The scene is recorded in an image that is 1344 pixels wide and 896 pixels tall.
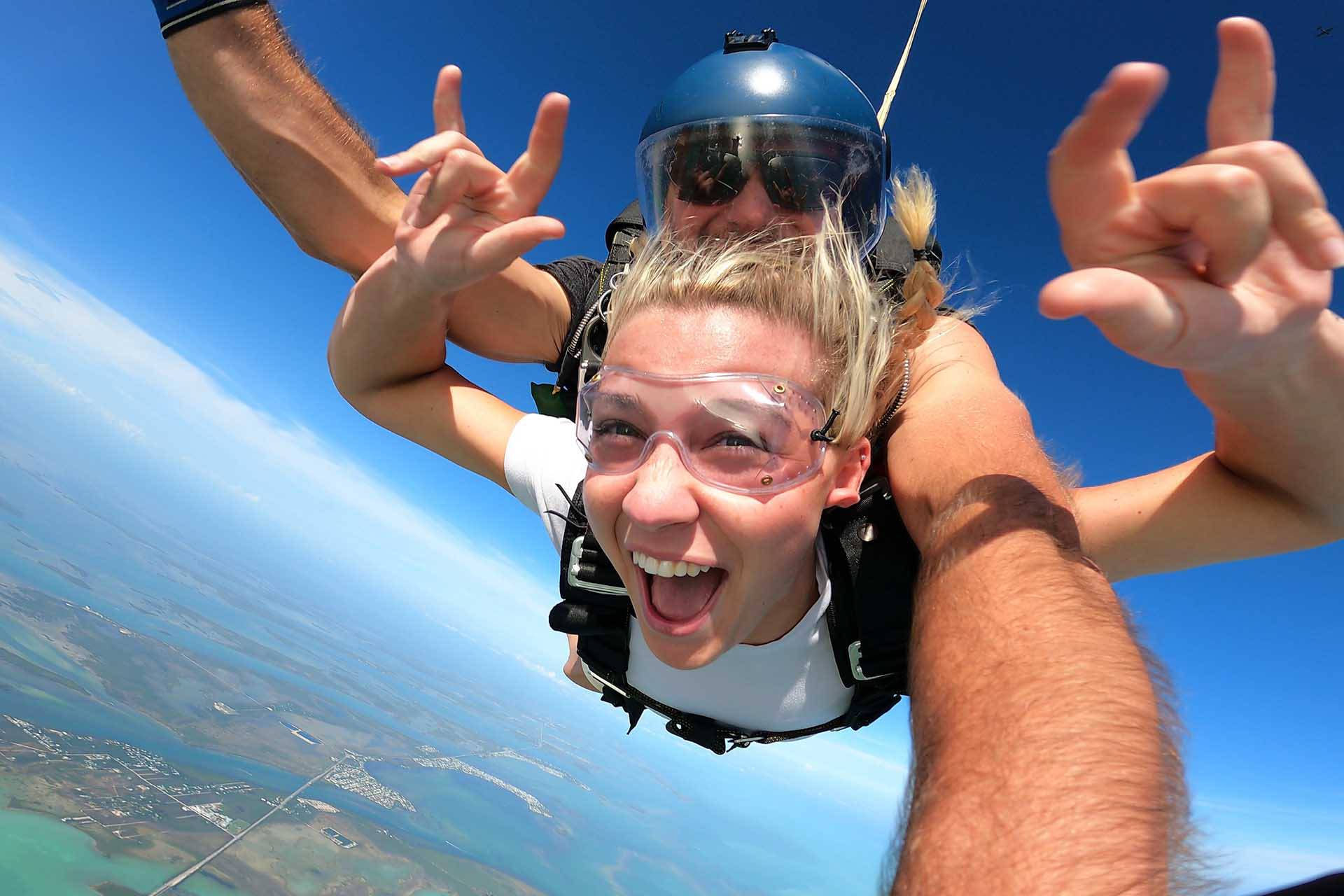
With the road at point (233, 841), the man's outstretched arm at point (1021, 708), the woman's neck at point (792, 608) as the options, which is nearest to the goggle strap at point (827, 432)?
the man's outstretched arm at point (1021, 708)

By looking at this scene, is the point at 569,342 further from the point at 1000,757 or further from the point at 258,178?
the point at 1000,757

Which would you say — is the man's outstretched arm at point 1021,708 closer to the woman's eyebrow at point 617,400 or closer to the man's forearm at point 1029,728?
the man's forearm at point 1029,728

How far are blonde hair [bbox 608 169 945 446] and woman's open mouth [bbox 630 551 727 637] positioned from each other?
494 millimetres

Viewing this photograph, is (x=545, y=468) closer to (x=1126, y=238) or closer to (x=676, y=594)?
(x=676, y=594)

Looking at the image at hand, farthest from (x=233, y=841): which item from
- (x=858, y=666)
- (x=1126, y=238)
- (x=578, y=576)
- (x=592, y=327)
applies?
(x=1126, y=238)

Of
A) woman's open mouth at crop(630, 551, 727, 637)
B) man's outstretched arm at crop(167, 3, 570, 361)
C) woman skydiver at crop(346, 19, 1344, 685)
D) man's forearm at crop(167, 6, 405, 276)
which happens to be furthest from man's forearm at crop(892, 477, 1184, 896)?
man's forearm at crop(167, 6, 405, 276)

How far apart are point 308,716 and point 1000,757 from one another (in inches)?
3469

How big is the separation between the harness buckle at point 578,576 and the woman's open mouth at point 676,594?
0.20 meters

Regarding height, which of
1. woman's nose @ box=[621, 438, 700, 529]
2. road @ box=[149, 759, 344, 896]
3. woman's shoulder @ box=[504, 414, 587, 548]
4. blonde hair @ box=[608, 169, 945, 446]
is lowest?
road @ box=[149, 759, 344, 896]

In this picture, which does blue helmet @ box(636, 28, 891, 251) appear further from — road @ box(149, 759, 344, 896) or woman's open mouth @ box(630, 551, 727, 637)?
road @ box(149, 759, 344, 896)

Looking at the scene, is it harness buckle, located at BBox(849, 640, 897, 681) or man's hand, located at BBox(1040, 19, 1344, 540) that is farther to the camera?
harness buckle, located at BBox(849, 640, 897, 681)

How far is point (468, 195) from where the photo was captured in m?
1.62

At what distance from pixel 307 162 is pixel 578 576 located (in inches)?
69.7

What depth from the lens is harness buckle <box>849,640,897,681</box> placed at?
5.98ft
